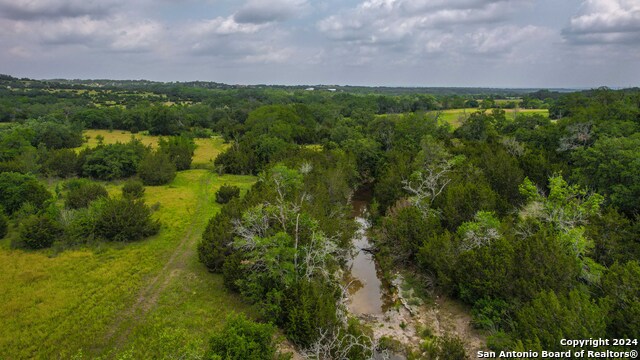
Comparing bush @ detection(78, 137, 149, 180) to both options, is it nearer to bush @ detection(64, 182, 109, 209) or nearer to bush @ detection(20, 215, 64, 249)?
bush @ detection(64, 182, 109, 209)

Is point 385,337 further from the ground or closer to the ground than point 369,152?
closer to the ground

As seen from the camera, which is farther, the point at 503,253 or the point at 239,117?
the point at 239,117

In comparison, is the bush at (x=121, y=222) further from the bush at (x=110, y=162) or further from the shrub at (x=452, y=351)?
the shrub at (x=452, y=351)

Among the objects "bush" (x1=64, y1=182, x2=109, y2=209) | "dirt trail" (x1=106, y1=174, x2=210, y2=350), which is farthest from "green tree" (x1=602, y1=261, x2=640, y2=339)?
"bush" (x1=64, y1=182, x2=109, y2=209)

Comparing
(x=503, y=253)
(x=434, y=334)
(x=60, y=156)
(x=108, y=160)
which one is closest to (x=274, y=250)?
(x=434, y=334)

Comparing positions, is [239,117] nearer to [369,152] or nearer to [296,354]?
[369,152]

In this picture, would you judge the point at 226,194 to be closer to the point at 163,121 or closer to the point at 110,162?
the point at 110,162

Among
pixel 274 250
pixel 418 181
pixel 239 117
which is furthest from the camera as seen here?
pixel 239 117
